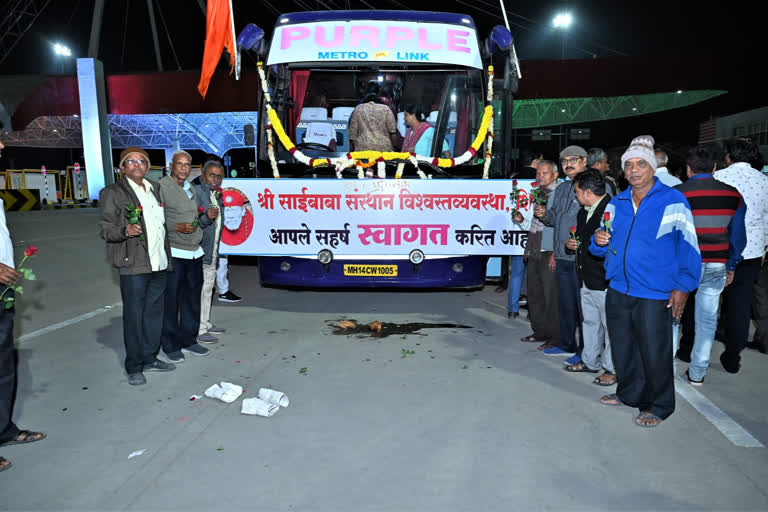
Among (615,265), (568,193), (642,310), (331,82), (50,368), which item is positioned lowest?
(50,368)

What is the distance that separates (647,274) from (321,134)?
5.79 metres

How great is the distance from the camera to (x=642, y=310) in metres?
4.29

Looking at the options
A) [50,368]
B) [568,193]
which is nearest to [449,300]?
[568,193]

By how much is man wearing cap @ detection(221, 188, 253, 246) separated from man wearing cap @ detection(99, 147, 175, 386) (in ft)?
5.44

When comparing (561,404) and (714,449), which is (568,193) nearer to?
(561,404)

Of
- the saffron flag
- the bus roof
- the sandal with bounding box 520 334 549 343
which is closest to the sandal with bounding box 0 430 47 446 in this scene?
the sandal with bounding box 520 334 549 343

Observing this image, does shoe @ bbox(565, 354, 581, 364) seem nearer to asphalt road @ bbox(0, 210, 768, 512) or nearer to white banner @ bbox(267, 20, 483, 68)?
asphalt road @ bbox(0, 210, 768, 512)

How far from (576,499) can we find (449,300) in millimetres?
5620

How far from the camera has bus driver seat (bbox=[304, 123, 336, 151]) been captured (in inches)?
350

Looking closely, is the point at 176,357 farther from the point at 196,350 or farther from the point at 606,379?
the point at 606,379

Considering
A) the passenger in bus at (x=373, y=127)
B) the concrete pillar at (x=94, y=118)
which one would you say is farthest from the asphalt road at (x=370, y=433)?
the concrete pillar at (x=94, y=118)

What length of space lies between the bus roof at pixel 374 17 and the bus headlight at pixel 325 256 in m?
3.16

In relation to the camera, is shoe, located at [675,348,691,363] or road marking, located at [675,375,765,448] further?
shoe, located at [675,348,691,363]

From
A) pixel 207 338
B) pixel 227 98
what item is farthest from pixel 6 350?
pixel 227 98
